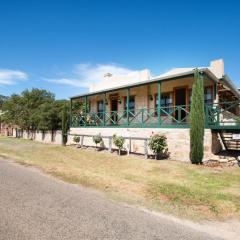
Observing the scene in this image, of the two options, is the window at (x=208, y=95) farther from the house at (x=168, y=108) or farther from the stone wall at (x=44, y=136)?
the stone wall at (x=44, y=136)

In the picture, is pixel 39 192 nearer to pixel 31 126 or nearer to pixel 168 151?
pixel 168 151

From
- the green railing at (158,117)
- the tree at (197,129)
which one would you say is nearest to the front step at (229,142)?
the green railing at (158,117)

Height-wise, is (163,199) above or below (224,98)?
below

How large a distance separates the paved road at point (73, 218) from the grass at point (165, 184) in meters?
0.67

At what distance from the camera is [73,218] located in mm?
5086

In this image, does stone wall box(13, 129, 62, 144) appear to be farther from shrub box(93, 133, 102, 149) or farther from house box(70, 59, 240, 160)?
shrub box(93, 133, 102, 149)

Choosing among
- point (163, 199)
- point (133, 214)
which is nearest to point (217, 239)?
point (133, 214)

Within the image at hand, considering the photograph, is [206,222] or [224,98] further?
[224,98]

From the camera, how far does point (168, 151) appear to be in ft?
46.1

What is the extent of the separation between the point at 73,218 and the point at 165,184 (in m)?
3.79

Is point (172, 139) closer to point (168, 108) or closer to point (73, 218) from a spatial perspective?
point (168, 108)

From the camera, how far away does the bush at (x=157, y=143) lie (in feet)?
44.3

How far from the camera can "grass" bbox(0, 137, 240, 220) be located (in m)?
6.04

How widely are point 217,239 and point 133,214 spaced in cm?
168
